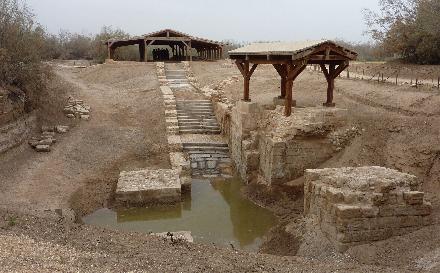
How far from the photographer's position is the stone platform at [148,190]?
11.3 metres

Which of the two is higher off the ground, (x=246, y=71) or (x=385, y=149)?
(x=246, y=71)

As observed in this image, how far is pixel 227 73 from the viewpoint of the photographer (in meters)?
24.2

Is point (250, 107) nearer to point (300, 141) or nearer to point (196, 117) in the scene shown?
point (300, 141)

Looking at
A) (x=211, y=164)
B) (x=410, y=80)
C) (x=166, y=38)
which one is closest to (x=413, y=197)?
(x=211, y=164)

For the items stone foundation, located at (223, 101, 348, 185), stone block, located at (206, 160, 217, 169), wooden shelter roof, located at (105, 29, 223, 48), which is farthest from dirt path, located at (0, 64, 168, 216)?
wooden shelter roof, located at (105, 29, 223, 48)

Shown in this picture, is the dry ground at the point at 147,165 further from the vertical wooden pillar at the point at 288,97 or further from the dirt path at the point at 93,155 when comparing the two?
the vertical wooden pillar at the point at 288,97

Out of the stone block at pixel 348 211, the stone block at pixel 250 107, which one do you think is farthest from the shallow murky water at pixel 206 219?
the stone block at pixel 250 107

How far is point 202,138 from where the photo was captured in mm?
16109

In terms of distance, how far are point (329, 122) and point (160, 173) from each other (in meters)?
5.17

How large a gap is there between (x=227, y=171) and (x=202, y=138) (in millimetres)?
2424

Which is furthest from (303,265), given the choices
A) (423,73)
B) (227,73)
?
(227,73)

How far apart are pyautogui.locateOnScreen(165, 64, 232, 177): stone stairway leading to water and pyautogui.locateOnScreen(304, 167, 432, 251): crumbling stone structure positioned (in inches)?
251

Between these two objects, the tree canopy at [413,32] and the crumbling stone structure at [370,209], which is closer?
the crumbling stone structure at [370,209]

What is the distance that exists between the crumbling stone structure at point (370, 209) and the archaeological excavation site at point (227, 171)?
0.09 feet
